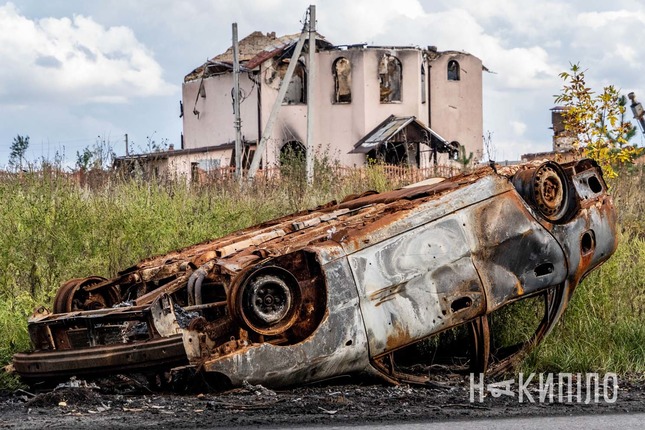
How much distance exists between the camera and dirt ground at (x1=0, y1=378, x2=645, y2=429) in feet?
19.3

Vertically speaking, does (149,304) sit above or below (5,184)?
below

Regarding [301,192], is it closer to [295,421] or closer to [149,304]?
[149,304]

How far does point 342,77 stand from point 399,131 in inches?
142

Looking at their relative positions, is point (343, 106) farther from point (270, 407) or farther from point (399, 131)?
point (270, 407)

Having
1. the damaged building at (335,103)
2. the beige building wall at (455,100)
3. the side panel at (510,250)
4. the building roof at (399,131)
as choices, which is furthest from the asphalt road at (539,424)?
the beige building wall at (455,100)

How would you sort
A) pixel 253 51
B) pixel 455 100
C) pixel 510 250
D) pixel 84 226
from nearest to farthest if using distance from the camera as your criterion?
pixel 510 250 → pixel 84 226 → pixel 455 100 → pixel 253 51

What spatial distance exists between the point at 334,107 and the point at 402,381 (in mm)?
36881

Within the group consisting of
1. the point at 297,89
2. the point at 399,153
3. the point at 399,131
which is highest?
the point at 297,89

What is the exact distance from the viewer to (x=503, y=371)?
306 inches

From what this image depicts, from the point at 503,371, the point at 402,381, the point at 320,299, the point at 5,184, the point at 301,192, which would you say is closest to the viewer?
the point at 320,299

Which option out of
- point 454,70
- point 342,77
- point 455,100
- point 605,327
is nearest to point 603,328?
point 605,327

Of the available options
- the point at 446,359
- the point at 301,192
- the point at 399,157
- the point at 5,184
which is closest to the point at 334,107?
the point at 399,157

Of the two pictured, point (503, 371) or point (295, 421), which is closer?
point (295, 421)

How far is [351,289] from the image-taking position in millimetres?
6766
